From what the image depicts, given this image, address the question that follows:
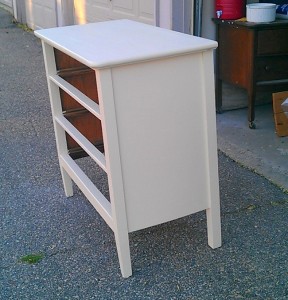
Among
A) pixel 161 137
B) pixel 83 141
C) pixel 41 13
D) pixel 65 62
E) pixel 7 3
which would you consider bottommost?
pixel 7 3

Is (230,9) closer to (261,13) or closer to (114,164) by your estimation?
(261,13)

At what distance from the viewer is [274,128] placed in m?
4.57

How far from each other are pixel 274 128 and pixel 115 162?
248 centimetres

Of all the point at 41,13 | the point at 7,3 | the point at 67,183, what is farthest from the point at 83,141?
the point at 7,3

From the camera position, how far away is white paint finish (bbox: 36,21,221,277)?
7.94ft

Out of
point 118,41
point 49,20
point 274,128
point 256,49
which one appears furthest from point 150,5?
point 49,20

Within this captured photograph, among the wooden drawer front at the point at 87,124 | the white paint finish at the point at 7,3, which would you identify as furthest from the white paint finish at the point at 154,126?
the white paint finish at the point at 7,3

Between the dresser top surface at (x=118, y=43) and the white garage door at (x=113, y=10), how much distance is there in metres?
2.18

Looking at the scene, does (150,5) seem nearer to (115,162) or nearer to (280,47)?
(280,47)

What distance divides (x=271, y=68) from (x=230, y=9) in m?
0.62

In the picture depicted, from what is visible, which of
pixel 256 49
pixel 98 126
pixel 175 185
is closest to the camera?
pixel 175 185

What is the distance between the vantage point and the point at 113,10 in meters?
6.41

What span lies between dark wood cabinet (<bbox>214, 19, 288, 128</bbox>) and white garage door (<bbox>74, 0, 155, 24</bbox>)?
98cm

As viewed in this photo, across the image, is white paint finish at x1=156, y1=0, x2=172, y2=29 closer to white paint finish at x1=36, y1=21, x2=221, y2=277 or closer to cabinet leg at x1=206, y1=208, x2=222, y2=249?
white paint finish at x1=36, y1=21, x2=221, y2=277
